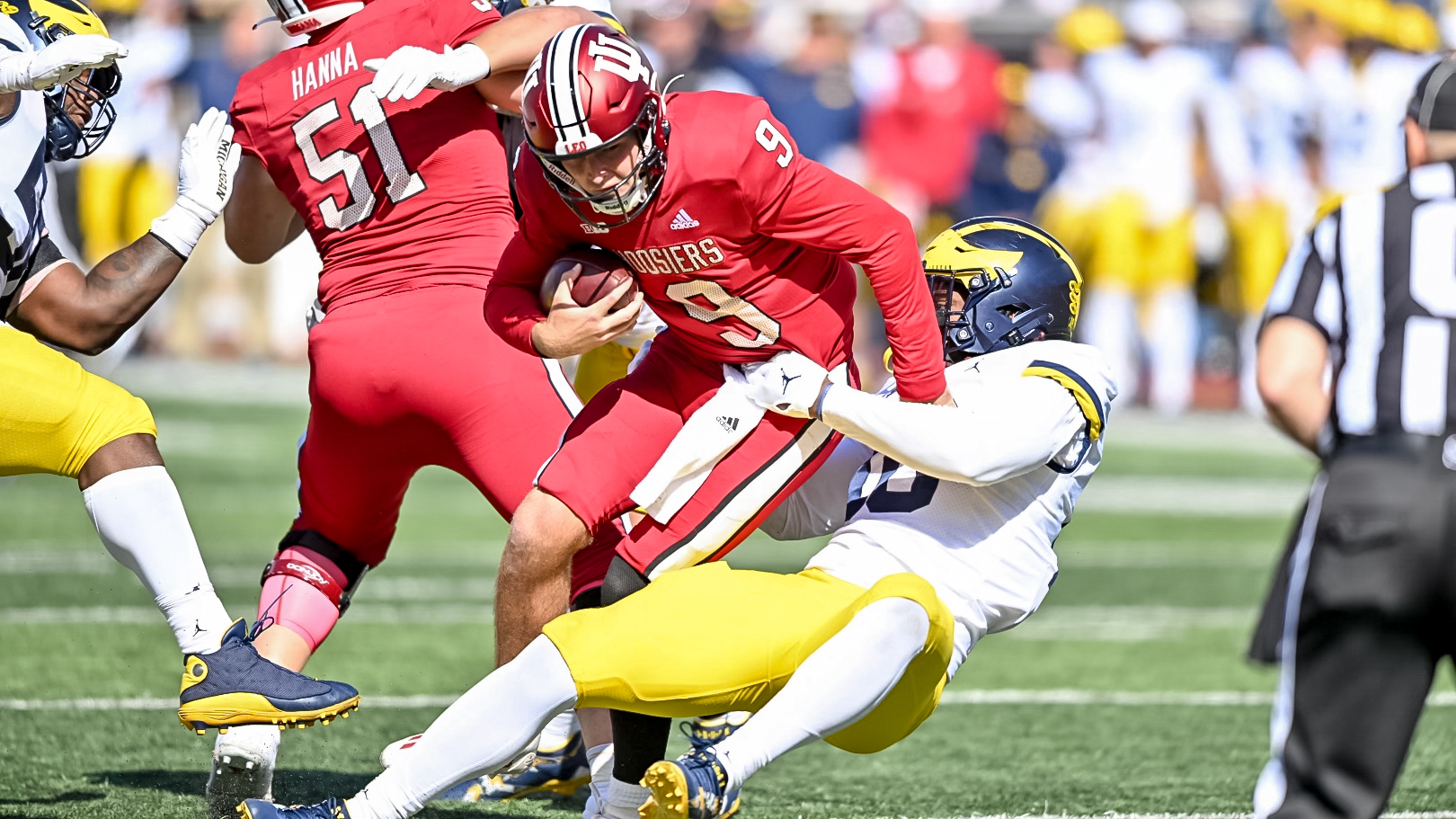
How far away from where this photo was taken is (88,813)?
427cm

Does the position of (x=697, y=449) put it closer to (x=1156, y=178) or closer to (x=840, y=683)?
(x=840, y=683)

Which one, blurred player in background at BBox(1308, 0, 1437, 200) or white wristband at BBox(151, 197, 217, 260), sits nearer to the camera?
white wristband at BBox(151, 197, 217, 260)

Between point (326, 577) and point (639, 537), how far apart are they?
1.19 metres

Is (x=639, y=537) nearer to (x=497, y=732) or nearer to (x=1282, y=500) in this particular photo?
(x=497, y=732)

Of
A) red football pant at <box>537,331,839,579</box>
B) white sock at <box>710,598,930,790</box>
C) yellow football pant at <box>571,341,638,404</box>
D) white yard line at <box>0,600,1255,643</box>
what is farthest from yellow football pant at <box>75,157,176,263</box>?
white sock at <box>710,598,930,790</box>

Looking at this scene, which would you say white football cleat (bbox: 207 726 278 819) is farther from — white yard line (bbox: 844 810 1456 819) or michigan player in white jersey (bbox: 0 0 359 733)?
white yard line (bbox: 844 810 1456 819)

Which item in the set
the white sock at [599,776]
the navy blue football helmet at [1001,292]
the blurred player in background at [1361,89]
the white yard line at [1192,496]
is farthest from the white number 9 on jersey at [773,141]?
the blurred player in background at [1361,89]

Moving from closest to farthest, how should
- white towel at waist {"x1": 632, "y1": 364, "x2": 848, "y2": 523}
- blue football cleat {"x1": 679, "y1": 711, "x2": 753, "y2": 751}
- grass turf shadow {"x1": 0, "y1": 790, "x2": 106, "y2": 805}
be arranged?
white towel at waist {"x1": 632, "y1": 364, "x2": 848, "y2": 523} → grass turf shadow {"x1": 0, "y1": 790, "x2": 106, "y2": 805} → blue football cleat {"x1": 679, "y1": 711, "x2": 753, "y2": 751}

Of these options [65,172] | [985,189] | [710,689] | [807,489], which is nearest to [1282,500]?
[985,189]

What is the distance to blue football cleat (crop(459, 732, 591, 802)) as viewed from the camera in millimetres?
4879

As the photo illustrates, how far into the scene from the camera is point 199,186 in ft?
14.1

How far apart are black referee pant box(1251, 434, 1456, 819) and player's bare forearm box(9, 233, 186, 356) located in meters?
2.78

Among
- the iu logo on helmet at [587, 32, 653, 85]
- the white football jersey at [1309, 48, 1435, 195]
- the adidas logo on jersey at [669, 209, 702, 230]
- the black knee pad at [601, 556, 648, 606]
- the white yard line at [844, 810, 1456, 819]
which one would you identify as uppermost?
the iu logo on helmet at [587, 32, 653, 85]

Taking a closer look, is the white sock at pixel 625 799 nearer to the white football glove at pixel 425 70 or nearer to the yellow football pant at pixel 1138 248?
the white football glove at pixel 425 70
